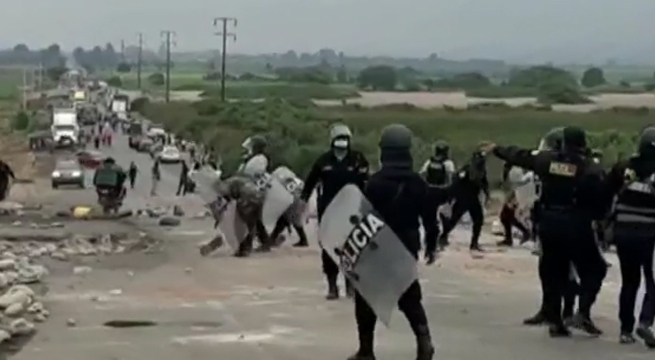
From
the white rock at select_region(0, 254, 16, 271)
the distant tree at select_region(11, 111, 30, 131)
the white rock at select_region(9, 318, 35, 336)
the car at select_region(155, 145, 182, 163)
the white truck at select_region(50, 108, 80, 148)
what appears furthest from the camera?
the distant tree at select_region(11, 111, 30, 131)

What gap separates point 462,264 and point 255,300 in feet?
17.7

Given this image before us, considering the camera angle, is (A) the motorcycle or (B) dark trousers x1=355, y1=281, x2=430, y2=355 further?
(A) the motorcycle

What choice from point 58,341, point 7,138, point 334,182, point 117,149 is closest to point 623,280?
point 334,182

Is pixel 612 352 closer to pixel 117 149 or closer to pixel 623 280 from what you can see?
pixel 623 280

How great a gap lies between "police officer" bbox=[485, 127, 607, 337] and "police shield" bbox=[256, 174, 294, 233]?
32.2ft

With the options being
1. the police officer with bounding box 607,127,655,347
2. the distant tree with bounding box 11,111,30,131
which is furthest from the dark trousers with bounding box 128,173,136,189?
the distant tree with bounding box 11,111,30,131

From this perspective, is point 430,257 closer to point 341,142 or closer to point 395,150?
point 341,142

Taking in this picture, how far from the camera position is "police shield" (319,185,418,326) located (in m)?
11.4

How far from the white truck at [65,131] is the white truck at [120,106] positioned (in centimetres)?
3712

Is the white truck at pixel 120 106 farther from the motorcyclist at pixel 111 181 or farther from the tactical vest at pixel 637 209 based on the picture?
the tactical vest at pixel 637 209

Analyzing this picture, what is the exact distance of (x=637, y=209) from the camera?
41.9ft

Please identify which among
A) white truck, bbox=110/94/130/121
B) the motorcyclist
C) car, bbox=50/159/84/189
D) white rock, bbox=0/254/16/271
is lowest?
white truck, bbox=110/94/130/121

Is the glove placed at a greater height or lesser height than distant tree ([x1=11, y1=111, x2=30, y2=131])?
greater

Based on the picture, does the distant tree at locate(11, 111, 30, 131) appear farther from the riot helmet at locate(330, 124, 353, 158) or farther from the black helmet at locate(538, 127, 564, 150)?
the black helmet at locate(538, 127, 564, 150)
